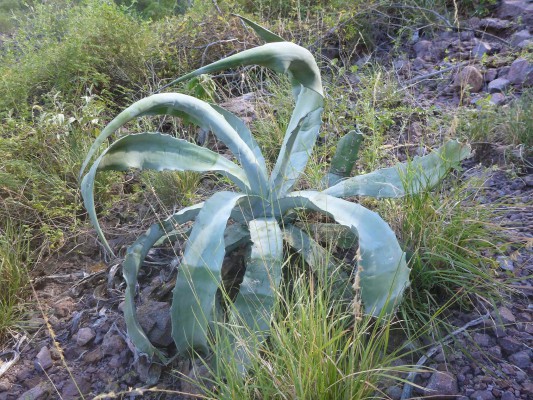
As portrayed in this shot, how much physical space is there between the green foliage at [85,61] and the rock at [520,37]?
95.2 inches

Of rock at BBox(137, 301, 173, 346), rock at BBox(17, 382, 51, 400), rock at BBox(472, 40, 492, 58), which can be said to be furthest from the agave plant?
rock at BBox(472, 40, 492, 58)

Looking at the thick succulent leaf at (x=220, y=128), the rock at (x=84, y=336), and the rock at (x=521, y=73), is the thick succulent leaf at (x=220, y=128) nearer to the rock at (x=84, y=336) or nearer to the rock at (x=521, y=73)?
the rock at (x=84, y=336)

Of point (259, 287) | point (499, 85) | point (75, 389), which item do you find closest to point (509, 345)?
point (259, 287)

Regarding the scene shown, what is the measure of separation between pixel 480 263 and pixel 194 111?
1.05m

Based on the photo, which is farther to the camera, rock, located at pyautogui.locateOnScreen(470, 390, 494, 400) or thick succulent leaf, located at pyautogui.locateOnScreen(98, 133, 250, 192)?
thick succulent leaf, located at pyautogui.locateOnScreen(98, 133, 250, 192)

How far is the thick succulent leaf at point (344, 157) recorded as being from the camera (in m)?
1.97

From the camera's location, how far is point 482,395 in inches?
53.0

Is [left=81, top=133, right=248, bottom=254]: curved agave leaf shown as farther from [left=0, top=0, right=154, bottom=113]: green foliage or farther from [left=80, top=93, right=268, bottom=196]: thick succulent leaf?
[left=0, top=0, right=154, bottom=113]: green foliage

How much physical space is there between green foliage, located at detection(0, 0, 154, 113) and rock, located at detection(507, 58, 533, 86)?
231 centimetres

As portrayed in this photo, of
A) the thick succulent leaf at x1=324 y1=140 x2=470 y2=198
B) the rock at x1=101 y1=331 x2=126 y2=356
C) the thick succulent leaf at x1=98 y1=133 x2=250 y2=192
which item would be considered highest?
the thick succulent leaf at x1=98 y1=133 x2=250 y2=192

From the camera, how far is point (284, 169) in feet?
5.90

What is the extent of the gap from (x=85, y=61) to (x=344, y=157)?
2.20 meters

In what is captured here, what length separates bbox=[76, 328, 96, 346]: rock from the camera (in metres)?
1.82

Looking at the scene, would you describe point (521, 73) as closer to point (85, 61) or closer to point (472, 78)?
point (472, 78)
